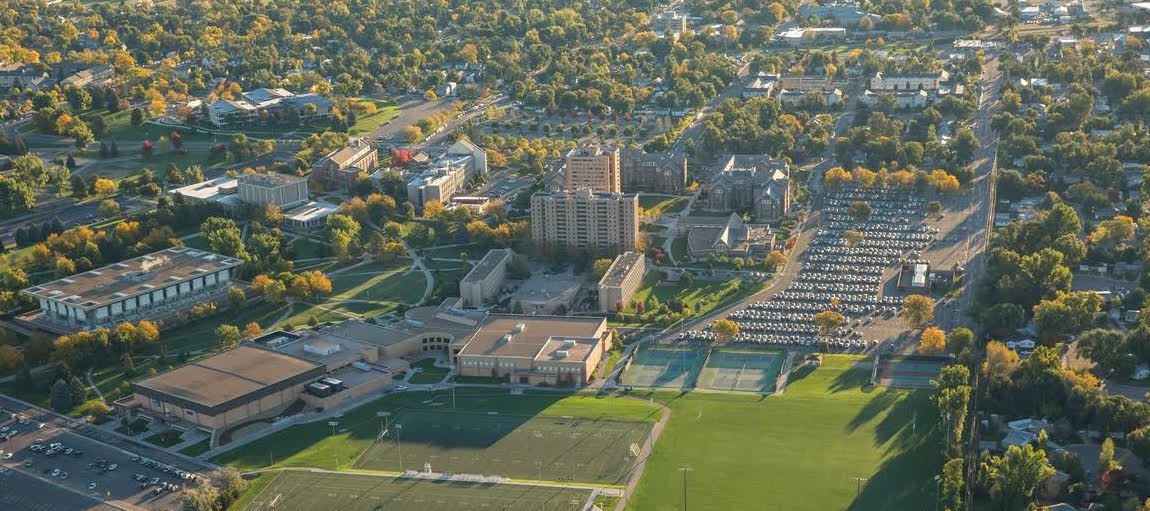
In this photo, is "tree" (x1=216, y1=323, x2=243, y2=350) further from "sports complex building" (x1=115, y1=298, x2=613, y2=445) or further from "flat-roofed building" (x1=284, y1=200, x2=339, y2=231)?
"flat-roofed building" (x1=284, y1=200, x2=339, y2=231)

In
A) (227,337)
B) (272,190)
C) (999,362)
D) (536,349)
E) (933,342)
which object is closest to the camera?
(999,362)

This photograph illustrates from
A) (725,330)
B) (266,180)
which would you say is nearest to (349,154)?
(266,180)

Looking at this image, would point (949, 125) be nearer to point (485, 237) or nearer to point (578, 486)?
point (485, 237)

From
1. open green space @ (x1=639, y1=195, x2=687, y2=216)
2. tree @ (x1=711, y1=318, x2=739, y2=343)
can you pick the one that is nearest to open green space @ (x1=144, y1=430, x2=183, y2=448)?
tree @ (x1=711, y1=318, x2=739, y2=343)

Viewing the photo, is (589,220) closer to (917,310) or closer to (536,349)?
(536,349)

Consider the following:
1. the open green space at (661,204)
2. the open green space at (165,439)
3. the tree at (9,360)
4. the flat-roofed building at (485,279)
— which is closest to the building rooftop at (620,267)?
the flat-roofed building at (485,279)
